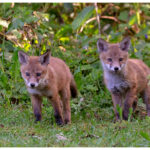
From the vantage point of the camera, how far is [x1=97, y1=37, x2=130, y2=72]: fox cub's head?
6609 millimetres

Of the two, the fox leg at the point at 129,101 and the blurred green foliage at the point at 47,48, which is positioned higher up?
the blurred green foliage at the point at 47,48

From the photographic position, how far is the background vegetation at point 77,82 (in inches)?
203

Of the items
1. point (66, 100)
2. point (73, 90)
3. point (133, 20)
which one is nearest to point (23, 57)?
point (66, 100)

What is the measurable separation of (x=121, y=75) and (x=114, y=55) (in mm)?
416

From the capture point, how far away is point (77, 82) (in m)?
8.14

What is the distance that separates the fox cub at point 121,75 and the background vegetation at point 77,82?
0.43m

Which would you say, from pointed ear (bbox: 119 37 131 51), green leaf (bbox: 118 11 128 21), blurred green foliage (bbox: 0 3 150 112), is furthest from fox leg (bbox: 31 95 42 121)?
green leaf (bbox: 118 11 128 21)

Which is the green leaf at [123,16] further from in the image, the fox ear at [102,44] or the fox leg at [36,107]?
the fox leg at [36,107]

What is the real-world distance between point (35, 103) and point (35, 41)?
2787 mm

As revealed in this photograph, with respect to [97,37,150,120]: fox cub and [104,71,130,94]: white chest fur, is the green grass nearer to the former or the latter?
[97,37,150,120]: fox cub

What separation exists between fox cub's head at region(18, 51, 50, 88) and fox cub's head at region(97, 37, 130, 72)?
48.1 inches

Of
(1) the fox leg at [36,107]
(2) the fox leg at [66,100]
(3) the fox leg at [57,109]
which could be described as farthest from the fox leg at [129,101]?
(1) the fox leg at [36,107]

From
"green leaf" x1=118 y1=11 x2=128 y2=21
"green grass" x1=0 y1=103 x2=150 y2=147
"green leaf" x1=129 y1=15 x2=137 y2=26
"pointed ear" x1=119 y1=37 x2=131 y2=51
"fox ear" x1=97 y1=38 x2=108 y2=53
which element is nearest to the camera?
"green grass" x1=0 y1=103 x2=150 y2=147

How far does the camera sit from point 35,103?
21.2ft
